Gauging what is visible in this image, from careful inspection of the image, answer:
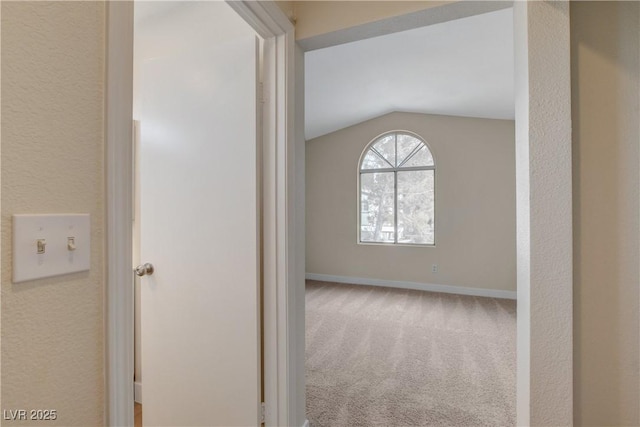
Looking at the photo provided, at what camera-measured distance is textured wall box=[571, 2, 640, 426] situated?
1.04m

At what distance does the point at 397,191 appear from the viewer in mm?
4941

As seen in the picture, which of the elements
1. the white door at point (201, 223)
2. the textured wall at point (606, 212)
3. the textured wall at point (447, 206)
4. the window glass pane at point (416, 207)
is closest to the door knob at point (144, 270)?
the white door at point (201, 223)

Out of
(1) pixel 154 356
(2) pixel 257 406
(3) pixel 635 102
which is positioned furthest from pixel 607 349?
(1) pixel 154 356

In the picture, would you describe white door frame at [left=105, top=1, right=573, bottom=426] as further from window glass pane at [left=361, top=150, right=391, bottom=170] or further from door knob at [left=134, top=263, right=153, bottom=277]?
window glass pane at [left=361, top=150, right=391, bottom=170]

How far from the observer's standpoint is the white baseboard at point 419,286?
421 centimetres

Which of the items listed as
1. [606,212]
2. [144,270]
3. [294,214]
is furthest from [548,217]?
[144,270]

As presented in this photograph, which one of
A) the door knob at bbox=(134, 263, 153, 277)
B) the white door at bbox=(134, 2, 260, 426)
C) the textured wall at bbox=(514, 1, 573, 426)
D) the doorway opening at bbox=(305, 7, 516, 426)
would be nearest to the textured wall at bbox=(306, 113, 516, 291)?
the doorway opening at bbox=(305, 7, 516, 426)

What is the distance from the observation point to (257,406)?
51.7 inches

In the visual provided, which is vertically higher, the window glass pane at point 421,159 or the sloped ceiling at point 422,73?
the sloped ceiling at point 422,73

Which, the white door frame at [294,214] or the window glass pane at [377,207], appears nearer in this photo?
the white door frame at [294,214]

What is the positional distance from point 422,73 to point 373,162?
6.78 ft

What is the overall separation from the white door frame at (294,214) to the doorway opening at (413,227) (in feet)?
2.87

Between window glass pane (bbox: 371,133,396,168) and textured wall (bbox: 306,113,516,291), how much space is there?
0.15m

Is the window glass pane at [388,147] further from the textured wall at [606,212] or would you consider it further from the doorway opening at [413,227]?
the textured wall at [606,212]
